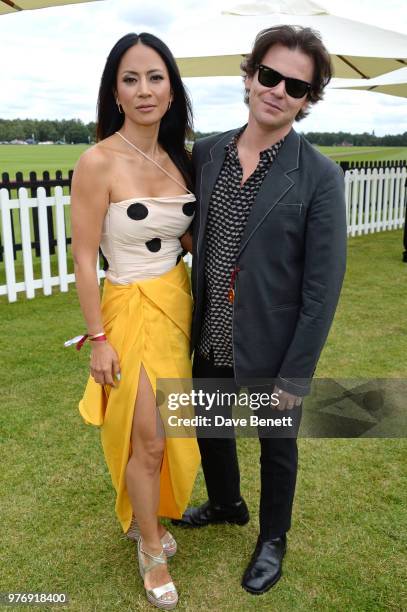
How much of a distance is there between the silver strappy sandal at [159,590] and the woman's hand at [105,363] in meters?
0.76

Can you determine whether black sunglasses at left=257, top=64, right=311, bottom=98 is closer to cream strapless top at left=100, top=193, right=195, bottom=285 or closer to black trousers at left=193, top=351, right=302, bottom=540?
cream strapless top at left=100, top=193, right=195, bottom=285

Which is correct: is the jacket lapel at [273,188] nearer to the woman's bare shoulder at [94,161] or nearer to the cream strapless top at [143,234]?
the cream strapless top at [143,234]

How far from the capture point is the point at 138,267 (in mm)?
2184

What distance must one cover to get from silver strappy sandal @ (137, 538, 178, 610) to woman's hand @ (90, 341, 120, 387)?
76 cm

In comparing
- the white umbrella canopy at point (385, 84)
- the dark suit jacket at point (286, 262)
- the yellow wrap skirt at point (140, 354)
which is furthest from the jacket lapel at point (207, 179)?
the white umbrella canopy at point (385, 84)

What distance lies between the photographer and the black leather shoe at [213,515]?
9.16ft

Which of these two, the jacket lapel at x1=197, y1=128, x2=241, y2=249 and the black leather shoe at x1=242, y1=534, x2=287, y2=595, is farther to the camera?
the black leather shoe at x1=242, y1=534, x2=287, y2=595

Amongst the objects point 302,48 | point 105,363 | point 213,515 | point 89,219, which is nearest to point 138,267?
point 89,219

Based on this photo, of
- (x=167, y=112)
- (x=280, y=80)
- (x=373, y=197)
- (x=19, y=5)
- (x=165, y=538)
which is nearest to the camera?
(x=280, y=80)

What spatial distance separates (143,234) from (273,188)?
0.50 m

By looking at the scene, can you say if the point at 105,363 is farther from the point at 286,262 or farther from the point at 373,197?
the point at 373,197

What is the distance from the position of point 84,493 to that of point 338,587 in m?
1.36

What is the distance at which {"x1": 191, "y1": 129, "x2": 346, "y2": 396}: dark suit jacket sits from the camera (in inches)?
77.6

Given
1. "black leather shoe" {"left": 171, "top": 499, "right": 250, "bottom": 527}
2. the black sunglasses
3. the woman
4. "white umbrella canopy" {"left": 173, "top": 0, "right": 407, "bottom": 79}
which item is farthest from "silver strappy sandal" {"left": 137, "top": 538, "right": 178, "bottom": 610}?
"white umbrella canopy" {"left": 173, "top": 0, "right": 407, "bottom": 79}
